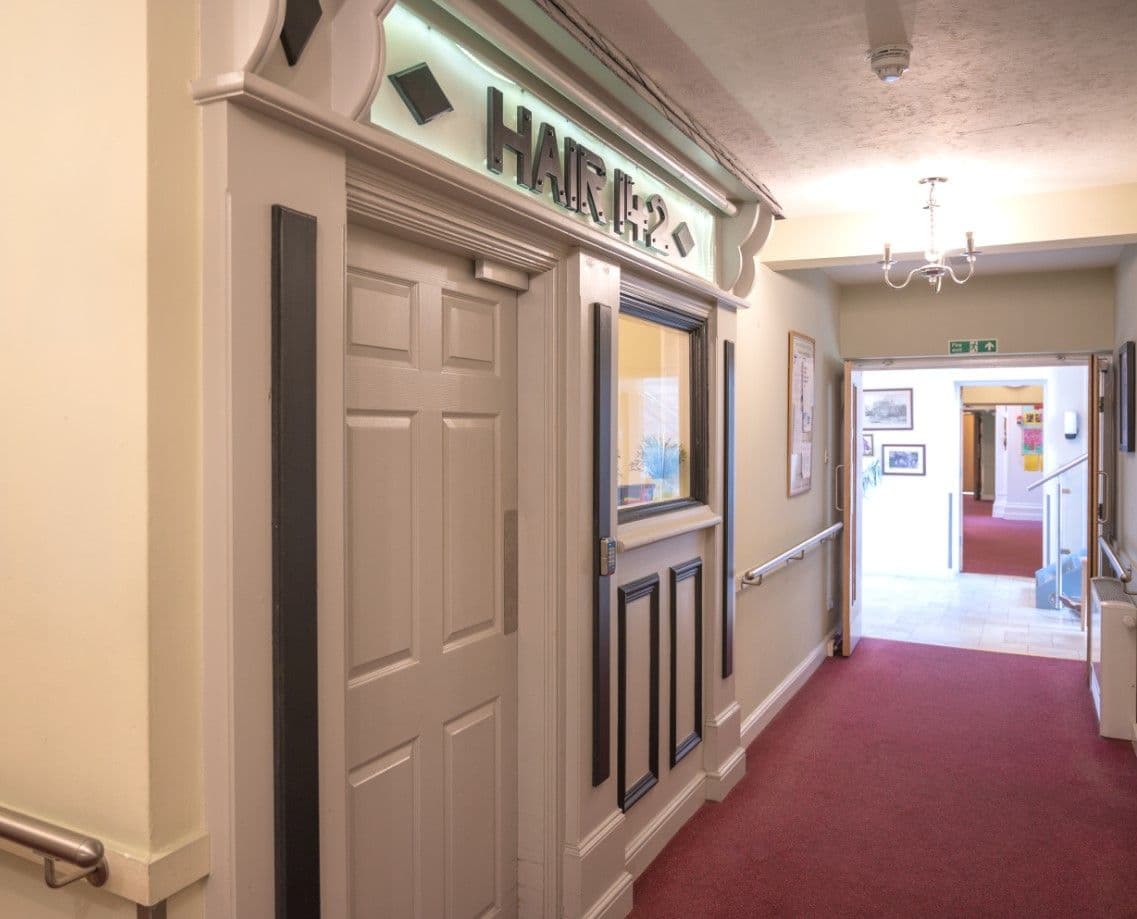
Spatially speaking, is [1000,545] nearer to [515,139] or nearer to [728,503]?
[728,503]

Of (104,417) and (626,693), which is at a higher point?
(104,417)

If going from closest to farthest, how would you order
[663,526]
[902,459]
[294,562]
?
[294,562], [663,526], [902,459]

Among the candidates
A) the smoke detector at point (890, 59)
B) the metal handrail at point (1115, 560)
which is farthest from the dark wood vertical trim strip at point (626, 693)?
the metal handrail at point (1115, 560)

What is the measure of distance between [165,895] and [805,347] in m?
4.58

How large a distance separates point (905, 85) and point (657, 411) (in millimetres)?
1325

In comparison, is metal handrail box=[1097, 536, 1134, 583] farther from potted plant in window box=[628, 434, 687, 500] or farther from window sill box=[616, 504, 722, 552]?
potted plant in window box=[628, 434, 687, 500]

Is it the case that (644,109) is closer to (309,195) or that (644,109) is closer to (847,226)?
(309,195)

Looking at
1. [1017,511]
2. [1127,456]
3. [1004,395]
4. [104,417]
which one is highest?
[1004,395]

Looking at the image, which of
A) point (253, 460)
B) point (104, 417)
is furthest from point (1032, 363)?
point (104, 417)

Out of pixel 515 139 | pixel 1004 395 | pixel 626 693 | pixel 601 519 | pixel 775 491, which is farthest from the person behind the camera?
pixel 1004 395

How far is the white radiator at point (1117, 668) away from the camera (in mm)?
4312

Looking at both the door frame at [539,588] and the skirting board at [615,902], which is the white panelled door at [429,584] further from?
the skirting board at [615,902]

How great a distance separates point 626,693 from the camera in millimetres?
2984

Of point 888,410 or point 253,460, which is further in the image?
point 888,410
